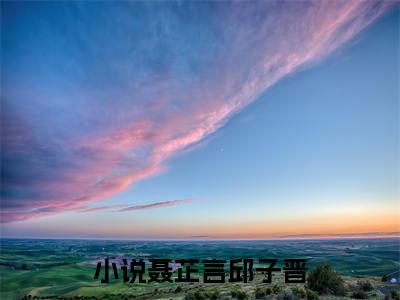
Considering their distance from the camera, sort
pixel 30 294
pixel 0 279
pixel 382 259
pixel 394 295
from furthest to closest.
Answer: pixel 382 259 < pixel 0 279 < pixel 30 294 < pixel 394 295

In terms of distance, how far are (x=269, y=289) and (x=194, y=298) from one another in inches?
225

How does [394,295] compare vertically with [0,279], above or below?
above

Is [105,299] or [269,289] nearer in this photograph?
[269,289]

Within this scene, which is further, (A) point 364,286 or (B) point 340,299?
(A) point 364,286

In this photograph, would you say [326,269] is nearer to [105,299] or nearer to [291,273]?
[291,273]

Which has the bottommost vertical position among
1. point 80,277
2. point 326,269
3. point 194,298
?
point 80,277

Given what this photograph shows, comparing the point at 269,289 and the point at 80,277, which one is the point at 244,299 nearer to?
the point at 269,289

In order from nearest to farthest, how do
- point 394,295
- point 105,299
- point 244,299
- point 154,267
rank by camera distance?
1. point 394,295
2. point 244,299
3. point 154,267
4. point 105,299

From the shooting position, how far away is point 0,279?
103562 mm

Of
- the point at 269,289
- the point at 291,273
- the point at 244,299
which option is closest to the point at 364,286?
the point at 291,273

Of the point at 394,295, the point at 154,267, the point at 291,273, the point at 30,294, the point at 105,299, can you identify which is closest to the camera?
the point at 394,295

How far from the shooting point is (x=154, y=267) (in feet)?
82.0

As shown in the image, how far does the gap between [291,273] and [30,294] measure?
73.7 m

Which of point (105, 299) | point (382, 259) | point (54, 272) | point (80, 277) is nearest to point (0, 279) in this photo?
point (54, 272)
